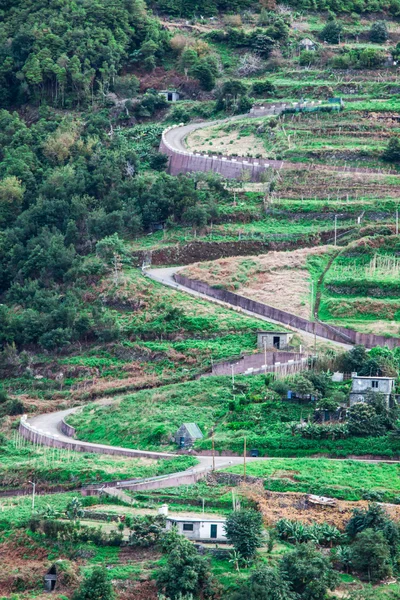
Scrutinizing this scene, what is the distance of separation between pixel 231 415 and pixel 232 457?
4110 millimetres

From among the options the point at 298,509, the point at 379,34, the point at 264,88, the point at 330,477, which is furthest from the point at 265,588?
the point at 379,34

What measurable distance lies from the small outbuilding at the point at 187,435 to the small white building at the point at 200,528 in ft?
34.2

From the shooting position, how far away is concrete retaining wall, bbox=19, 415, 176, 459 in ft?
289

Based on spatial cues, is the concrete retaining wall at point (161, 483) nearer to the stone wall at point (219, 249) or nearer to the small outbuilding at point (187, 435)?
the small outbuilding at point (187, 435)

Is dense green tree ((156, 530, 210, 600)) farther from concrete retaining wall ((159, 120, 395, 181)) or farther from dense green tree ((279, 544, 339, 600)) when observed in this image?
concrete retaining wall ((159, 120, 395, 181))

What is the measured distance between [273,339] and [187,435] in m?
11.2

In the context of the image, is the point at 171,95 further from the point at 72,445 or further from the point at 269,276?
the point at 72,445

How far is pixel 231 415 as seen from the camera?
9044 centimetres

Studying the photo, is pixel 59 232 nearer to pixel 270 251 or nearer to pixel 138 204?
pixel 138 204

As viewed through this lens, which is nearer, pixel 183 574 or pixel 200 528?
pixel 183 574

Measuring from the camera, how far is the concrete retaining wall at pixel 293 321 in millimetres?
97062

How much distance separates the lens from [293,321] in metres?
100

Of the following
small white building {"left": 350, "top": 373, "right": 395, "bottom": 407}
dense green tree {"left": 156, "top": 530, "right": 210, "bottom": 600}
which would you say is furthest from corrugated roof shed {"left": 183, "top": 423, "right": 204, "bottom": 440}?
dense green tree {"left": 156, "top": 530, "right": 210, "bottom": 600}

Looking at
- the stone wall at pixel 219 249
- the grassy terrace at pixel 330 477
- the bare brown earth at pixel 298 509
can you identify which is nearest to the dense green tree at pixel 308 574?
the bare brown earth at pixel 298 509
